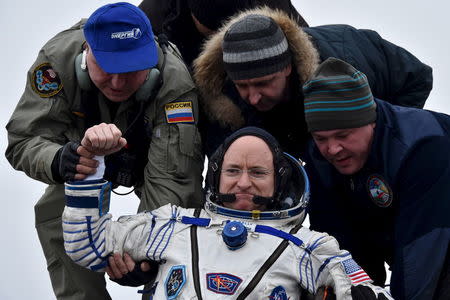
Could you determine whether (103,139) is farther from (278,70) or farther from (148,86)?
(278,70)

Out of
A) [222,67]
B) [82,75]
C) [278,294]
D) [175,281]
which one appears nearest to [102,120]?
[82,75]

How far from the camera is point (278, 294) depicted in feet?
12.4

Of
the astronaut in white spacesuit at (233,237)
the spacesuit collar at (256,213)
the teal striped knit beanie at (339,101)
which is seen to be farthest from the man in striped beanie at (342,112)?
the spacesuit collar at (256,213)

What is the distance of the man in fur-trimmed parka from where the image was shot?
445 cm

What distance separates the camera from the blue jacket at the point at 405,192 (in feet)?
12.8

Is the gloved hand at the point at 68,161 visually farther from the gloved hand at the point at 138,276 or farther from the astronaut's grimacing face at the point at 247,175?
the astronaut's grimacing face at the point at 247,175

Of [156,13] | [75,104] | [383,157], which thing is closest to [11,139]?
[75,104]

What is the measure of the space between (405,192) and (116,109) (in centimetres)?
149

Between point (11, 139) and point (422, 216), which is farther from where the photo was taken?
point (11, 139)

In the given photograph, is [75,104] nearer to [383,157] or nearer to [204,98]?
[204,98]

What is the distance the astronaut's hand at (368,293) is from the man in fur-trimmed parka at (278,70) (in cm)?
117

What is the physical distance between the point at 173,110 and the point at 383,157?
110 cm

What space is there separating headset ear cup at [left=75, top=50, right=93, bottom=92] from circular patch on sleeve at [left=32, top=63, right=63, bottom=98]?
127mm

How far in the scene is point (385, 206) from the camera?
A: 4152 mm
